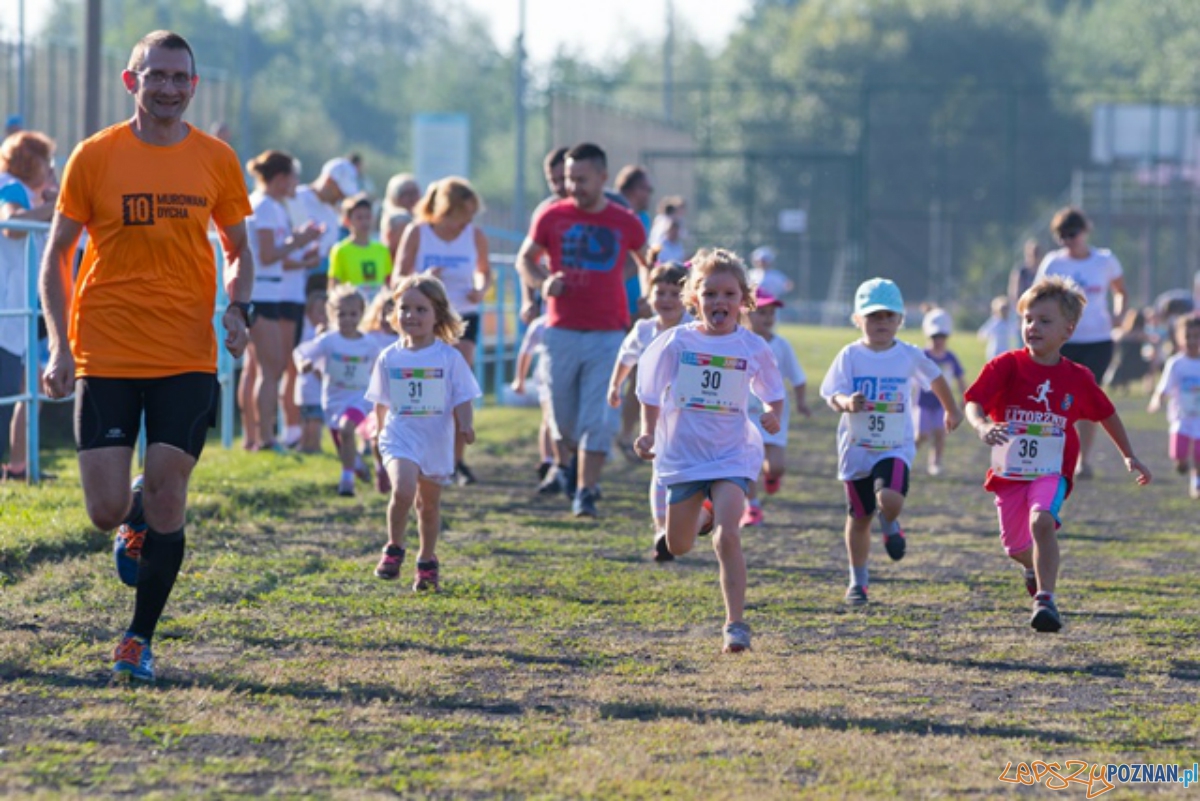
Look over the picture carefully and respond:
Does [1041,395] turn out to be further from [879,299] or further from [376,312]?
[376,312]

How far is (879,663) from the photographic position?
25.1 feet

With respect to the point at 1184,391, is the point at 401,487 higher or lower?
lower

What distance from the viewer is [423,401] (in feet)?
30.8

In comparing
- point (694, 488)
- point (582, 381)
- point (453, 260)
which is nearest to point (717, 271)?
point (694, 488)

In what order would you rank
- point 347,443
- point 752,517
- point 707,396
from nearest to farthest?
point 707,396
point 752,517
point 347,443

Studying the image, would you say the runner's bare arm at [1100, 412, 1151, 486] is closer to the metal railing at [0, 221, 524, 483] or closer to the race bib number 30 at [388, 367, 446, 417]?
the race bib number 30 at [388, 367, 446, 417]

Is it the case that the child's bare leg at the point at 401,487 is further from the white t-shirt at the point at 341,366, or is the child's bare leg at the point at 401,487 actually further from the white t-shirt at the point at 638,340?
the white t-shirt at the point at 341,366

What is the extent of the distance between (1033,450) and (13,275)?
6.00m

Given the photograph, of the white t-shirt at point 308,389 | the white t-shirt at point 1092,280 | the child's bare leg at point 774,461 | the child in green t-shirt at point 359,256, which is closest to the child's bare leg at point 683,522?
the child's bare leg at point 774,461

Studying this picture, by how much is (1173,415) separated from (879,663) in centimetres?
815

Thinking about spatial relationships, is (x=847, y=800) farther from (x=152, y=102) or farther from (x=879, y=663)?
(x=152, y=102)

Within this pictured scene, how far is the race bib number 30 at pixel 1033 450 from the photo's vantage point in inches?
335

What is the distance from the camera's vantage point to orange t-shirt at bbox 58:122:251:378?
22.4ft

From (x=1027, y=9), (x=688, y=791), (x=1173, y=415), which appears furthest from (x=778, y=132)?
(x=688, y=791)
